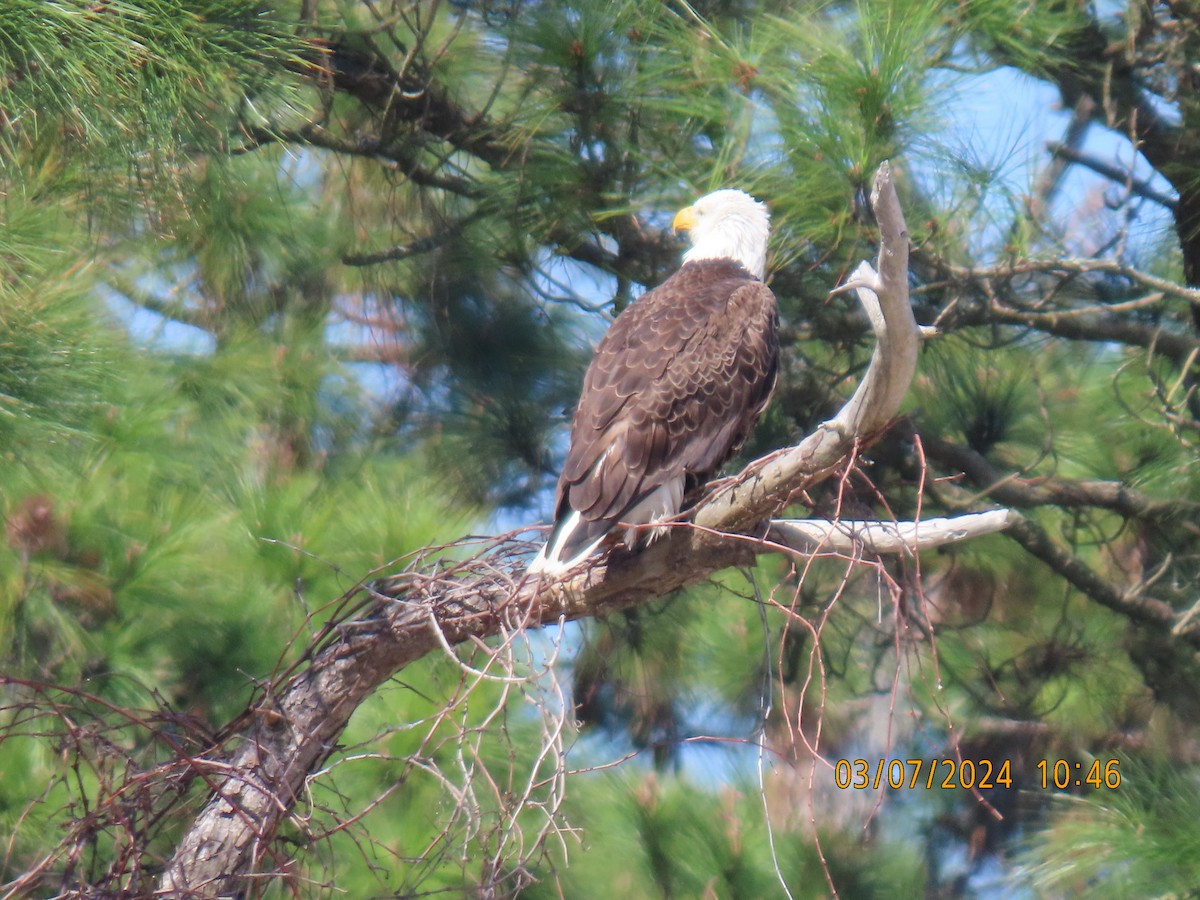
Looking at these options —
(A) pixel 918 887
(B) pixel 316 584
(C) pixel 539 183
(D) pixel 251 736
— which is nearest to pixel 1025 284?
(C) pixel 539 183

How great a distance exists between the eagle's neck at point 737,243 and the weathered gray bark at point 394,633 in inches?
37.2

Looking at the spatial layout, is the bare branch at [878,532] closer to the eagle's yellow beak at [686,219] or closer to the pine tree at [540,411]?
the pine tree at [540,411]

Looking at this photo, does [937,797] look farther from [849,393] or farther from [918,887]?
[849,393]

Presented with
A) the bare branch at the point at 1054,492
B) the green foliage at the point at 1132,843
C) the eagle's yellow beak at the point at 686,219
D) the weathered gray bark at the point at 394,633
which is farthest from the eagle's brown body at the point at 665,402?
the green foliage at the point at 1132,843

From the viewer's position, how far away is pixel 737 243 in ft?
9.93

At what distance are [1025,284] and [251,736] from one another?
221cm

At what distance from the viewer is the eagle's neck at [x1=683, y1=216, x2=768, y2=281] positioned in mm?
3008

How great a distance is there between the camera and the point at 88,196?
251 cm

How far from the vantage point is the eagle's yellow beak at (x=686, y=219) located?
3.03 meters

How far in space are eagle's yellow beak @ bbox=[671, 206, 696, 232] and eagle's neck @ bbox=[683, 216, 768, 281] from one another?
1.1 inches

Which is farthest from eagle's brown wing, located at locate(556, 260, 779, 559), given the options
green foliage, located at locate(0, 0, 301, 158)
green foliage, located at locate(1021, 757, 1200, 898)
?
green foliage, located at locate(1021, 757, 1200, 898)

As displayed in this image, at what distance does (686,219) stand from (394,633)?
4.05 feet

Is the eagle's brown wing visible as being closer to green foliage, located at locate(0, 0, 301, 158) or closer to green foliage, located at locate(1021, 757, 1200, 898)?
green foliage, located at locate(0, 0, 301, 158)
